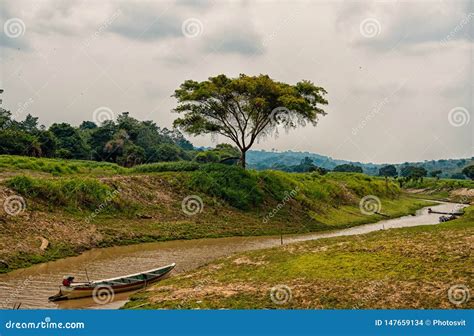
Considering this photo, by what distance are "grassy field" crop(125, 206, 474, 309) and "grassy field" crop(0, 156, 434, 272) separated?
10.2 metres

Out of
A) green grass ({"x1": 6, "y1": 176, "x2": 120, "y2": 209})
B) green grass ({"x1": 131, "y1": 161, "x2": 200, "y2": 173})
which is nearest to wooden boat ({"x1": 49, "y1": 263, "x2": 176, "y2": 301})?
green grass ({"x1": 6, "y1": 176, "x2": 120, "y2": 209})

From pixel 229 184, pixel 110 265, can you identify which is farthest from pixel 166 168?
pixel 110 265

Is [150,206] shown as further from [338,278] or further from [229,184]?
[338,278]

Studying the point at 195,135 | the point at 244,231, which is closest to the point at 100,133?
→ the point at 195,135

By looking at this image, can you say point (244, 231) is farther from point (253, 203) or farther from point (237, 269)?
point (237, 269)

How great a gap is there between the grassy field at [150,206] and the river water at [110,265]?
996 millimetres

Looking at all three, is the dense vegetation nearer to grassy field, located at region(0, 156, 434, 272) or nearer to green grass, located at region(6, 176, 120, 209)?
grassy field, located at region(0, 156, 434, 272)

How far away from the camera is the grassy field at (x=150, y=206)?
87.7 feet

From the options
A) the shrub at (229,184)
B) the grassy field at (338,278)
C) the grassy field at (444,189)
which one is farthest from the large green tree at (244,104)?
the grassy field at (444,189)

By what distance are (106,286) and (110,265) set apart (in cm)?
649

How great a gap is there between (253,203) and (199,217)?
7.21m

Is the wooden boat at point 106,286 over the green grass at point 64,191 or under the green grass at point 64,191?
under

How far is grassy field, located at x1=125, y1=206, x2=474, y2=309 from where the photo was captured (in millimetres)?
14484

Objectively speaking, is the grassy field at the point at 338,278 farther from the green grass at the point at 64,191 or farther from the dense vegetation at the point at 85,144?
the dense vegetation at the point at 85,144
